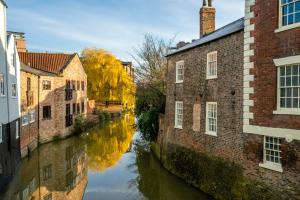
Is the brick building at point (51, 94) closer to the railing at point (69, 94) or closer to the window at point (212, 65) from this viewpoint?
the railing at point (69, 94)

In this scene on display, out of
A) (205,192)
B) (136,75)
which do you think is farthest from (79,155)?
(205,192)

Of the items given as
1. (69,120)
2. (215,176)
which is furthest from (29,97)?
(215,176)

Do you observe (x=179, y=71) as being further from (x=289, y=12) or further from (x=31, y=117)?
(x=31, y=117)

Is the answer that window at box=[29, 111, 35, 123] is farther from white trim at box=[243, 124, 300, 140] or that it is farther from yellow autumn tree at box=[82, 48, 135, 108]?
yellow autumn tree at box=[82, 48, 135, 108]

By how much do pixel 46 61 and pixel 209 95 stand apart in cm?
2747

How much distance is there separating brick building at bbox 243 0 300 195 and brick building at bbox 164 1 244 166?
91cm

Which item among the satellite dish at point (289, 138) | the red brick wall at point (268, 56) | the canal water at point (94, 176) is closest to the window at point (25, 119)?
the canal water at point (94, 176)

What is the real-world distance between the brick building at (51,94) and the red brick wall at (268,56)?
60.4ft

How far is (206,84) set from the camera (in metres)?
16.3

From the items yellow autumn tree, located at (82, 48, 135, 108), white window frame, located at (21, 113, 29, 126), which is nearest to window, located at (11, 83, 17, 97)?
white window frame, located at (21, 113, 29, 126)

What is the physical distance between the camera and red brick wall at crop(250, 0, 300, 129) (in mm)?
10633

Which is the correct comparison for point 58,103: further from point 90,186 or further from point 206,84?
point 206,84

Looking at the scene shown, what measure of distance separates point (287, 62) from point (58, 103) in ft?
91.8

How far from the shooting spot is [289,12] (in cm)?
1079
